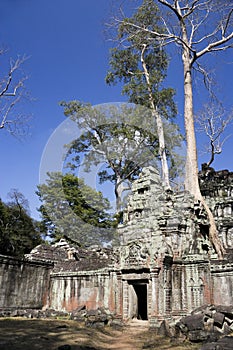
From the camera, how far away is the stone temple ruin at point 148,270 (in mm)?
10969

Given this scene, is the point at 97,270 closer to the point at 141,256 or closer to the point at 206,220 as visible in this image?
the point at 141,256

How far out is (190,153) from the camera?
16.9 meters

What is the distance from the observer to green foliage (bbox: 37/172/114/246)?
90.0ft

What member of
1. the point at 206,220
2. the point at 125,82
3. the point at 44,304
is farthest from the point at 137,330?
the point at 125,82

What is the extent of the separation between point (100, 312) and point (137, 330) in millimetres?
2108

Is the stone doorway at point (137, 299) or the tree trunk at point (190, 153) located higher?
the tree trunk at point (190, 153)

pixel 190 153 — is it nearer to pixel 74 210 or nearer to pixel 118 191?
pixel 118 191

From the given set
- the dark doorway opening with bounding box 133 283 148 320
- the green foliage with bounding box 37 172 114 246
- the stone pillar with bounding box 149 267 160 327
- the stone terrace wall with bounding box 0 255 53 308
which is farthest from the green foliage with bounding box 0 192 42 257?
the stone pillar with bounding box 149 267 160 327

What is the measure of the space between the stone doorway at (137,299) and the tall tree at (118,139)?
12524mm

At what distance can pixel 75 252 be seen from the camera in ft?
63.7

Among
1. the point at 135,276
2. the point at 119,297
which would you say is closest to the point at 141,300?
the point at 119,297

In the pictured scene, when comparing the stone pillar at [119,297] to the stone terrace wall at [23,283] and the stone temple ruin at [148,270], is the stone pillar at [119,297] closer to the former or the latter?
the stone temple ruin at [148,270]

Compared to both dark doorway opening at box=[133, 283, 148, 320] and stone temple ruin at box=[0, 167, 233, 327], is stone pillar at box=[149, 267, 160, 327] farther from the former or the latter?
dark doorway opening at box=[133, 283, 148, 320]

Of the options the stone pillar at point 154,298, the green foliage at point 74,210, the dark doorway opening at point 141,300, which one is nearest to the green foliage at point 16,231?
the green foliage at point 74,210
